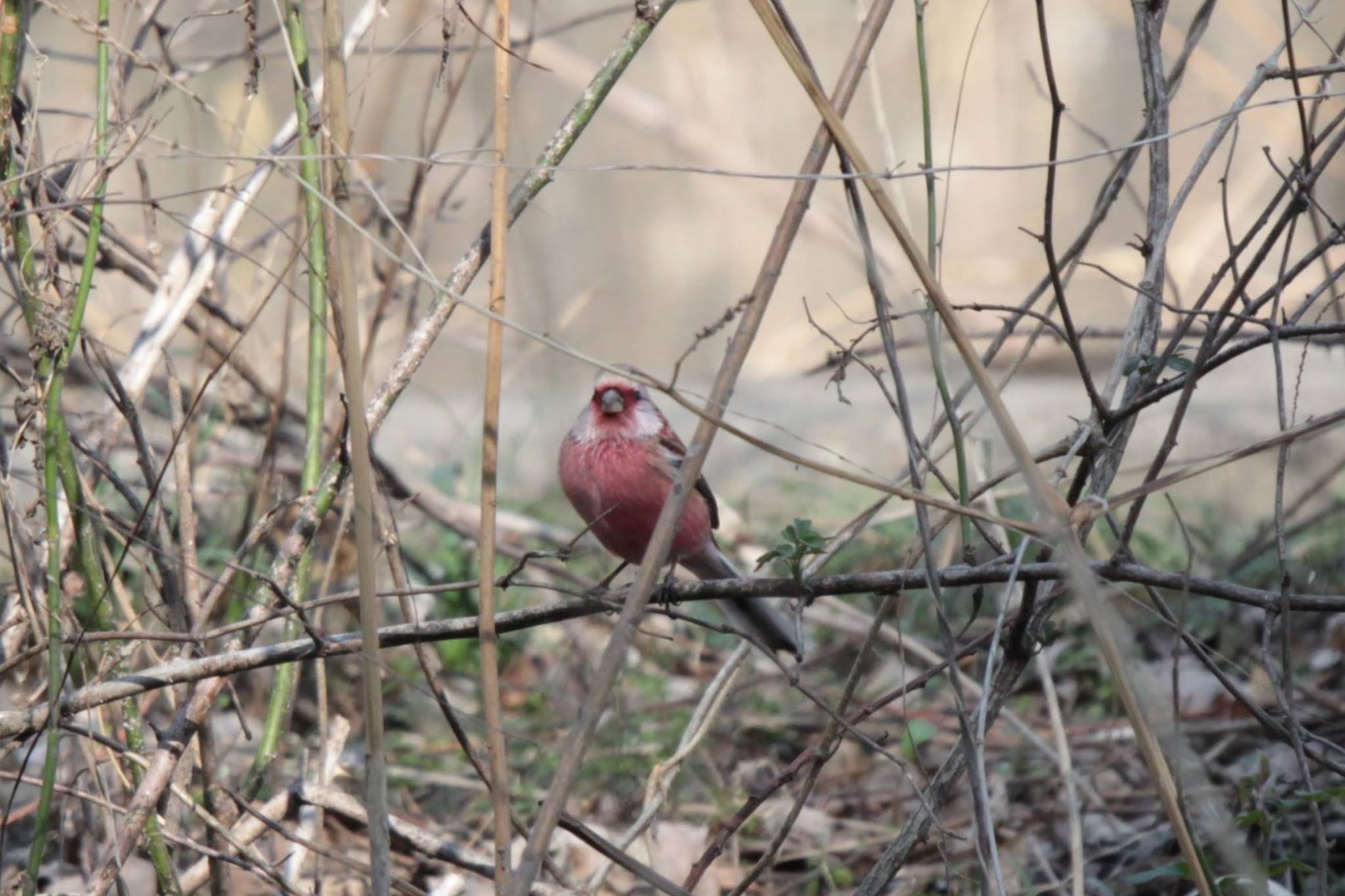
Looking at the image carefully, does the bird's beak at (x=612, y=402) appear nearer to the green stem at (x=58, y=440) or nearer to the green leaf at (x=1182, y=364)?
the green stem at (x=58, y=440)

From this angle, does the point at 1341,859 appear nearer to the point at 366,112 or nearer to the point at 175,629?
the point at 175,629

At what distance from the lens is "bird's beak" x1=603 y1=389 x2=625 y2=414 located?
3551 millimetres

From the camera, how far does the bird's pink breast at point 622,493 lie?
3.26 meters

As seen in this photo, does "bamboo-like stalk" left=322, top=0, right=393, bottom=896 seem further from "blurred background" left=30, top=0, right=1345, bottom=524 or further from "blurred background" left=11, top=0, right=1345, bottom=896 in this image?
"blurred background" left=30, top=0, right=1345, bottom=524

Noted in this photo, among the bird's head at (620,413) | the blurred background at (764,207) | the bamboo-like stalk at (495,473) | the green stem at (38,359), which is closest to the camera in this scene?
the bamboo-like stalk at (495,473)

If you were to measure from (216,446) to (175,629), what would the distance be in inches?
82.4

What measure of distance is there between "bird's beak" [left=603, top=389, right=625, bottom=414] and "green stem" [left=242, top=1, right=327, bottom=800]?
0.92 m

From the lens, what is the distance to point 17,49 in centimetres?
229

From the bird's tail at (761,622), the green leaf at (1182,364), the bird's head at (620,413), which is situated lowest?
the bird's tail at (761,622)

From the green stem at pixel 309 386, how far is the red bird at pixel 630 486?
28.8 inches

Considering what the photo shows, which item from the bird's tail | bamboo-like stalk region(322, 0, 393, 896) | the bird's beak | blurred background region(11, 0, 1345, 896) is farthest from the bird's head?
bamboo-like stalk region(322, 0, 393, 896)

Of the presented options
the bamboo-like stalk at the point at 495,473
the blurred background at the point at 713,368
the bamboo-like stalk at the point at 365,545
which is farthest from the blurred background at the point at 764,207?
the bamboo-like stalk at the point at 365,545

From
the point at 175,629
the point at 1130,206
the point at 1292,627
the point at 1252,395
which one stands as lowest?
the point at 175,629

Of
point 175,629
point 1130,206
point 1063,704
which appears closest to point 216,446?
point 175,629
